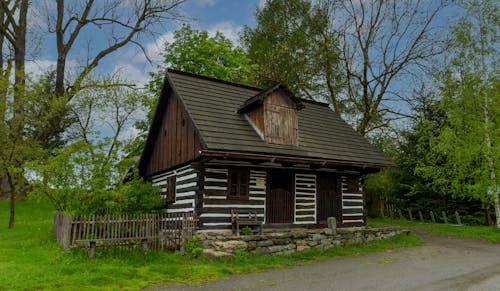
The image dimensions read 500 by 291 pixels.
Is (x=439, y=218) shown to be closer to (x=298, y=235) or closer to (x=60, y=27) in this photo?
(x=298, y=235)

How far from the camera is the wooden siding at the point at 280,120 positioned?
13955 millimetres

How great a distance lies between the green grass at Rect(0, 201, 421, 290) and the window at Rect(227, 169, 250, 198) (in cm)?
284

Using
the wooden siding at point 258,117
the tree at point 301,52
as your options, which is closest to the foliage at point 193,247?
the wooden siding at point 258,117

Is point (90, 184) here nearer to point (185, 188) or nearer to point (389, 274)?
point (185, 188)

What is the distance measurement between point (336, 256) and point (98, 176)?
9531mm

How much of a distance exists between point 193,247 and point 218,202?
84.1 inches

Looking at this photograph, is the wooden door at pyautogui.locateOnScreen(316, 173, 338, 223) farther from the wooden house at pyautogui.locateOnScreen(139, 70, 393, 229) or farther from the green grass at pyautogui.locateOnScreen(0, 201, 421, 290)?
the green grass at pyautogui.locateOnScreen(0, 201, 421, 290)

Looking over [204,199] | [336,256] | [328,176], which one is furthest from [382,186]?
[204,199]

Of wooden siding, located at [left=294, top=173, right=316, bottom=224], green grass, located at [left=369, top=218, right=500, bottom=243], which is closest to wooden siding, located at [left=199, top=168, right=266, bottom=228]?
wooden siding, located at [left=294, top=173, right=316, bottom=224]

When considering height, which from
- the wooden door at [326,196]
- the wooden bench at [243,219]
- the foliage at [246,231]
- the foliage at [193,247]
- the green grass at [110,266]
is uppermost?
the wooden door at [326,196]

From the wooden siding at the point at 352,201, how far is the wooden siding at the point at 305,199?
1.89 metres

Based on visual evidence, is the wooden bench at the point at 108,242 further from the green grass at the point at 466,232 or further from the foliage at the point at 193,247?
the green grass at the point at 466,232

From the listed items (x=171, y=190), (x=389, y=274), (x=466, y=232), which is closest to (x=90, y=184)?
(x=171, y=190)

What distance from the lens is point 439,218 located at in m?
24.5
